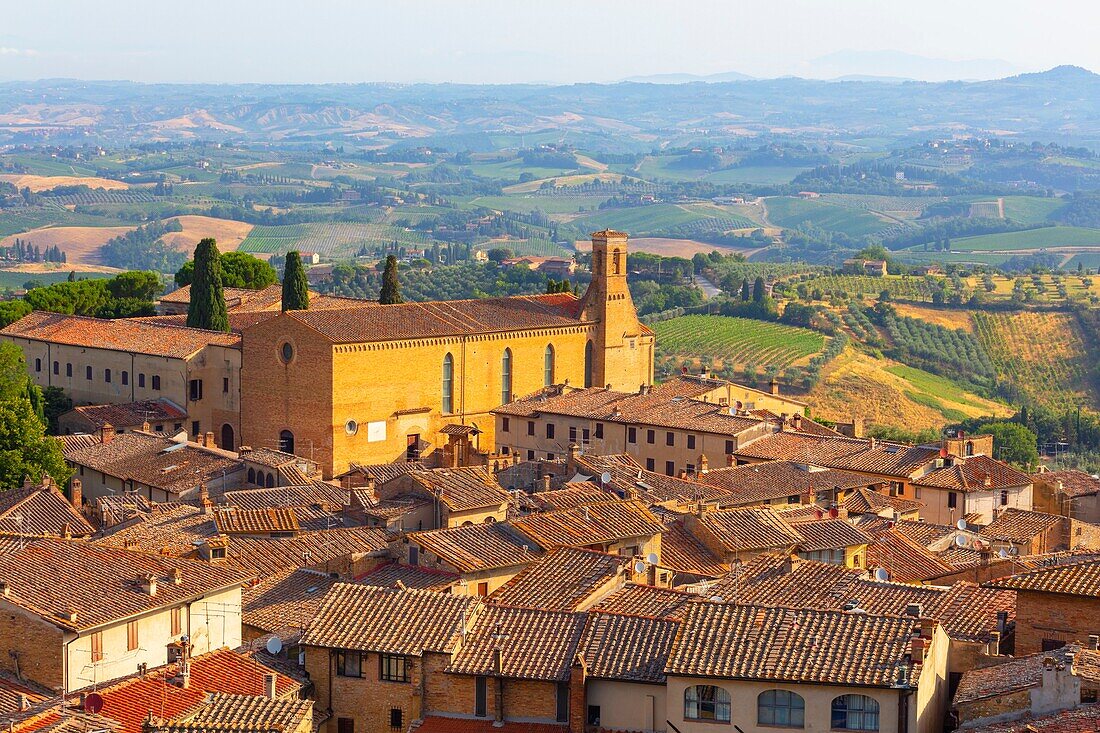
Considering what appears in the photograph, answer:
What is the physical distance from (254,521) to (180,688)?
1216 cm

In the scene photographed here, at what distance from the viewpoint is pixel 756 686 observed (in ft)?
63.5

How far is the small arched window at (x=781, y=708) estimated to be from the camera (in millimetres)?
19281

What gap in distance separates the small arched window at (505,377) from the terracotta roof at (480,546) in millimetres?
31130

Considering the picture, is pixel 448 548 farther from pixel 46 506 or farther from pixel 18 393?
pixel 18 393

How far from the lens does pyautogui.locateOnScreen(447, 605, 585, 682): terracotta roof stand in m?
20.9

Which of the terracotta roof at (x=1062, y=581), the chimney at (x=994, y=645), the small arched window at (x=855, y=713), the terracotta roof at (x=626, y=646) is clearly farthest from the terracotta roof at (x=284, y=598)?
the terracotta roof at (x=1062, y=581)

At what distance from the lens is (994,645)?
21906 millimetres

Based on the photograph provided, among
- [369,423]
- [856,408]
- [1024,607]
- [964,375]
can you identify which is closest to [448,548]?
[1024,607]

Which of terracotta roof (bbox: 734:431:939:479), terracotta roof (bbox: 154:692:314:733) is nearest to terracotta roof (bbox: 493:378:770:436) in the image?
terracotta roof (bbox: 734:431:939:479)

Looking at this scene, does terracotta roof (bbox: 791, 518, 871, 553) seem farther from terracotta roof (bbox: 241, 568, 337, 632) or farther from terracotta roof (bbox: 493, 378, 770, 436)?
terracotta roof (bbox: 493, 378, 770, 436)

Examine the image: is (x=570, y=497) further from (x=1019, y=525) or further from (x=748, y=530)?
(x=1019, y=525)

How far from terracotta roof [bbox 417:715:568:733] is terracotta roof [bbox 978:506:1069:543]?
19793mm

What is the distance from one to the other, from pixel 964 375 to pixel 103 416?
65897mm

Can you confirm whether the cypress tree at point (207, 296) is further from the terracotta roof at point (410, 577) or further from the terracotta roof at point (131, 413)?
the terracotta roof at point (410, 577)
